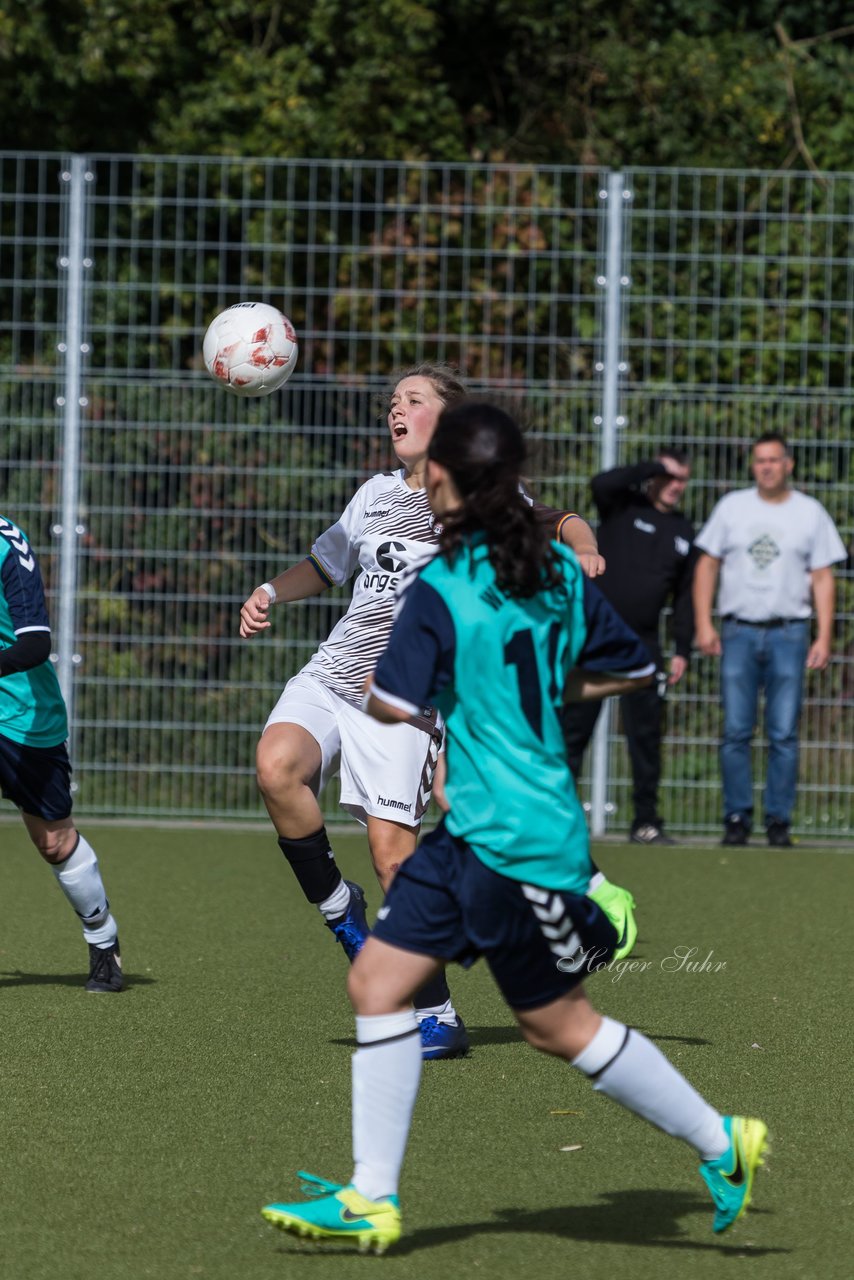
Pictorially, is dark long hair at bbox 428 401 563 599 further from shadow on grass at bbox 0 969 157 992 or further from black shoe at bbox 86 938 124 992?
shadow on grass at bbox 0 969 157 992

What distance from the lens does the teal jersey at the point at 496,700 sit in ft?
11.8

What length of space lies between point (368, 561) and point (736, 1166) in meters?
2.63

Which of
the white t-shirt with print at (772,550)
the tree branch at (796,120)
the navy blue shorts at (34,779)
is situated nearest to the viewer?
the navy blue shorts at (34,779)

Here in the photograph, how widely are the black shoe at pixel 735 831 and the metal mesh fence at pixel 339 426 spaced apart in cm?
35

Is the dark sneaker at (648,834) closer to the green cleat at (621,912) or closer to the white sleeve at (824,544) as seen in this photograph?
the white sleeve at (824,544)

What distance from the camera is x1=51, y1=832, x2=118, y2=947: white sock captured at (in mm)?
6348

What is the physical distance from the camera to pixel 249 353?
6.30m

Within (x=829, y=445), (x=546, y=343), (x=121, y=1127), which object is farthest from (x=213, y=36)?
(x=121, y=1127)

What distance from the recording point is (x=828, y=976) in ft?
22.9

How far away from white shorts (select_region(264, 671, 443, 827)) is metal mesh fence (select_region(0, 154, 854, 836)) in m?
5.51

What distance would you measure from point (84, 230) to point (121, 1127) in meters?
7.84

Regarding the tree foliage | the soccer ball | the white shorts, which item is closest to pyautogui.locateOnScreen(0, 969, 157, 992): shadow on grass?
the white shorts

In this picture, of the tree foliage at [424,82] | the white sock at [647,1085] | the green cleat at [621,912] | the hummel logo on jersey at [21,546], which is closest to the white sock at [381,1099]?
the white sock at [647,1085]

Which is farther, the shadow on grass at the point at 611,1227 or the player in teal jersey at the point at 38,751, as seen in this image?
the player in teal jersey at the point at 38,751
